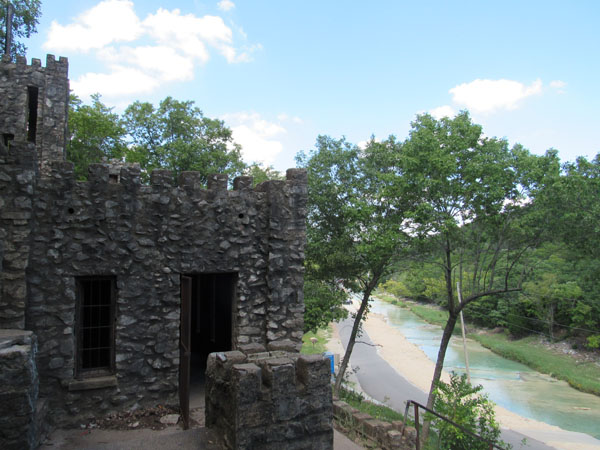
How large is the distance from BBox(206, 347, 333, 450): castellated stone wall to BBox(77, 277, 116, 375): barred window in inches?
115

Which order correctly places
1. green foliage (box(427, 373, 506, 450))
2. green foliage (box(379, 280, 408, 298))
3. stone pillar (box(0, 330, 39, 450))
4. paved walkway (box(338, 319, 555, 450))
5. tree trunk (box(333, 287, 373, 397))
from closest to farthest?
stone pillar (box(0, 330, 39, 450)) < green foliage (box(427, 373, 506, 450)) < paved walkway (box(338, 319, 555, 450)) < tree trunk (box(333, 287, 373, 397)) < green foliage (box(379, 280, 408, 298))

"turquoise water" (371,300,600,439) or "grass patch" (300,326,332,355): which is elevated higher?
"grass patch" (300,326,332,355)

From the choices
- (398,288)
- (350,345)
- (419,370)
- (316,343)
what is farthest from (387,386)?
(398,288)

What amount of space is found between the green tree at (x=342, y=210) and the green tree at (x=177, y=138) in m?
5.44

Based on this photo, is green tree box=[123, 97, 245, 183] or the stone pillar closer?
the stone pillar

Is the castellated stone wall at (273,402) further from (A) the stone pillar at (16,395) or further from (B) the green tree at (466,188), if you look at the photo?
(B) the green tree at (466,188)

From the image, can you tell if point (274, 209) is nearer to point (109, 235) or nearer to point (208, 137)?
Result: point (109, 235)

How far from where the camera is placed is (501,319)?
31.5 m

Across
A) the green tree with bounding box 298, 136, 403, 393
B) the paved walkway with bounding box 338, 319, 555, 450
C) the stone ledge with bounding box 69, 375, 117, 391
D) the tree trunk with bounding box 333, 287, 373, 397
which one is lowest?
the paved walkway with bounding box 338, 319, 555, 450

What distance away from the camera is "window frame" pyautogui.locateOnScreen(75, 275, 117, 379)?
6309mm

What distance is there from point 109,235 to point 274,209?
2626 mm

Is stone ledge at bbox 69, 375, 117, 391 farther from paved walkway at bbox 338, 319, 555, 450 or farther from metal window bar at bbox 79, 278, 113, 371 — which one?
paved walkway at bbox 338, 319, 555, 450

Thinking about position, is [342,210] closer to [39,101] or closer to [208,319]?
[208,319]

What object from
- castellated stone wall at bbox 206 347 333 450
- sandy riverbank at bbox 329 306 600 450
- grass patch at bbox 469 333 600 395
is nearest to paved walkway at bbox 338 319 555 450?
sandy riverbank at bbox 329 306 600 450
